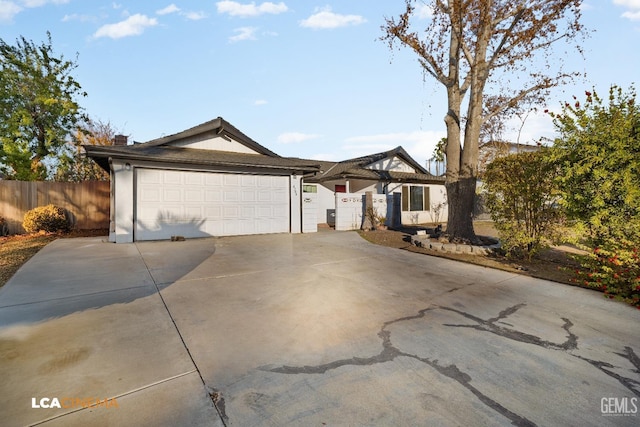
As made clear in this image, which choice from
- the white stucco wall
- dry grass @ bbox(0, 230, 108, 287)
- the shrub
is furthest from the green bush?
the shrub

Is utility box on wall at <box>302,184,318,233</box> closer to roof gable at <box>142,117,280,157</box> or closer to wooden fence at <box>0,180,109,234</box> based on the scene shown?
roof gable at <box>142,117,280,157</box>

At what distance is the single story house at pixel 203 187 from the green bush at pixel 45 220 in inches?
104

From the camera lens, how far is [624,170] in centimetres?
441

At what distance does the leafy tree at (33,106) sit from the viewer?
14459 millimetres

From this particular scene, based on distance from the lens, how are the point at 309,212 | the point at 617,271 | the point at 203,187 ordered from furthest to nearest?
the point at 309,212
the point at 203,187
the point at 617,271

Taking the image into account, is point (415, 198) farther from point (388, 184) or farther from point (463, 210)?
point (463, 210)

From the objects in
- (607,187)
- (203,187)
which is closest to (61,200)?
(203,187)

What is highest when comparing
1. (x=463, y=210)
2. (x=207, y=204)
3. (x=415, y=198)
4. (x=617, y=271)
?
(x=415, y=198)

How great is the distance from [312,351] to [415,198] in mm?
16574

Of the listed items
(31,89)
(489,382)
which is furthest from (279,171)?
(31,89)

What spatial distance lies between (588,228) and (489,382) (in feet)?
14.1

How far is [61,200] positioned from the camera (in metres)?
11.7

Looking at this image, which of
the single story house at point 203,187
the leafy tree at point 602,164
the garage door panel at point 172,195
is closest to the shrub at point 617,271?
the leafy tree at point 602,164

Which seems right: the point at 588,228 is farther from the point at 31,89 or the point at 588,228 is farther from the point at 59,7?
the point at 31,89
